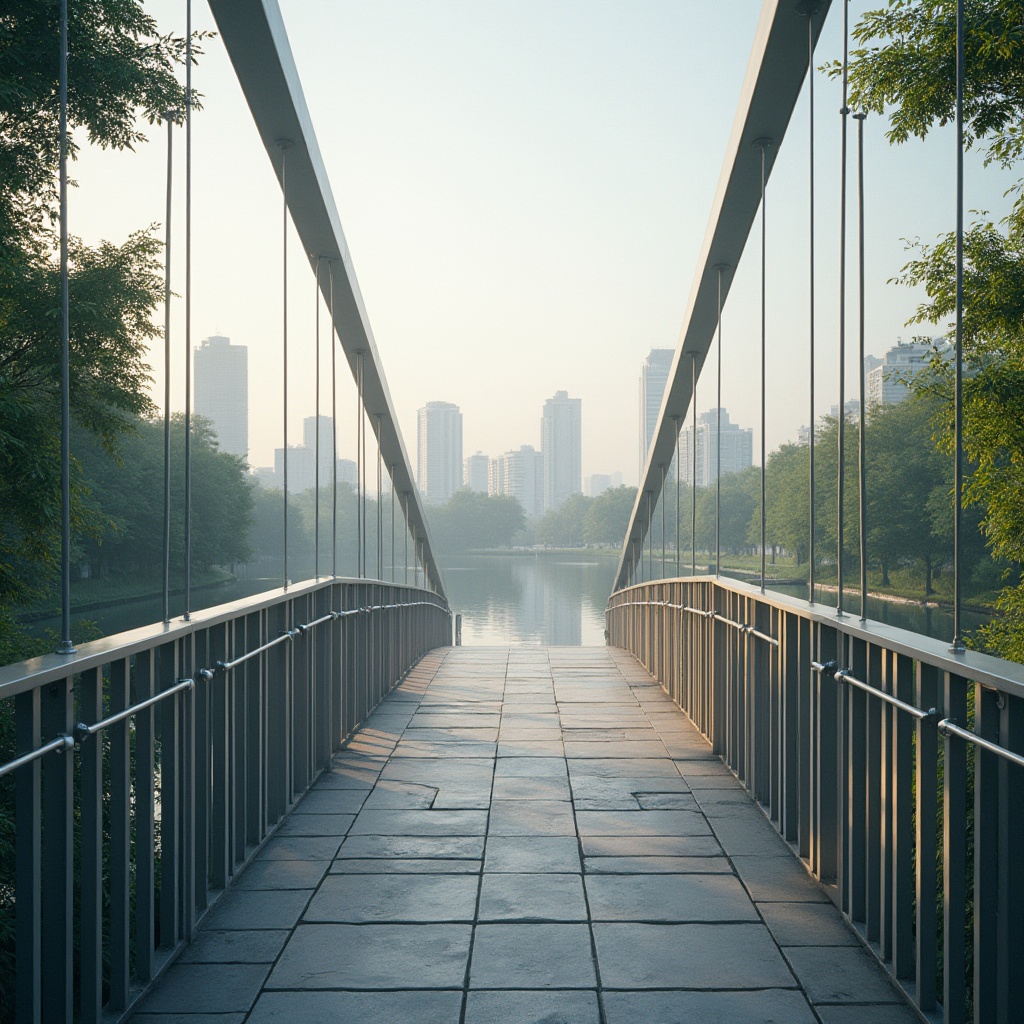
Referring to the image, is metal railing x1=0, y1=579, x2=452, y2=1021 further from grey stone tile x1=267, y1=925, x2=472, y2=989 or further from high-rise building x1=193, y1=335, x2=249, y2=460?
high-rise building x1=193, y1=335, x2=249, y2=460

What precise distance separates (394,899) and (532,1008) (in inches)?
32.2

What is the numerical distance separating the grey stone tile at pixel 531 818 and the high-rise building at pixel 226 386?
517 feet

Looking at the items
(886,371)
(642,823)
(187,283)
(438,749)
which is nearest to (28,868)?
(187,283)

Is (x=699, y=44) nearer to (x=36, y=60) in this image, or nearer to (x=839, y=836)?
(x=839, y=836)

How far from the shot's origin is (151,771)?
97.0 inches

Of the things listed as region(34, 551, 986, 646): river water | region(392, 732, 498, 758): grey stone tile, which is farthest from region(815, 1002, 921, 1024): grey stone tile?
region(34, 551, 986, 646): river water

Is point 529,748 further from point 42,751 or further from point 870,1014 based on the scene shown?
point 42,751

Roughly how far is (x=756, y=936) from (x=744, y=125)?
3.37m

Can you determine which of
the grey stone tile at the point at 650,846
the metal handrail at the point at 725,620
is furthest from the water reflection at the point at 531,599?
the grey stone tile at the point at 650,846

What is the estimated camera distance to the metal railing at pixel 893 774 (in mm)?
1894

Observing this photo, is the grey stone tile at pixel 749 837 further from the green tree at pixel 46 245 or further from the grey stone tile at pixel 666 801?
the green tree at pixel 46 245

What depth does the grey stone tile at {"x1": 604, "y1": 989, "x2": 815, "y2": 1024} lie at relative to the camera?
2297 mm

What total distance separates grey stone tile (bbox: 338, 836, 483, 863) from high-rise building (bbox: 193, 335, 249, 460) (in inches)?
6216

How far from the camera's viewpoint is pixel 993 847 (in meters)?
1.91
